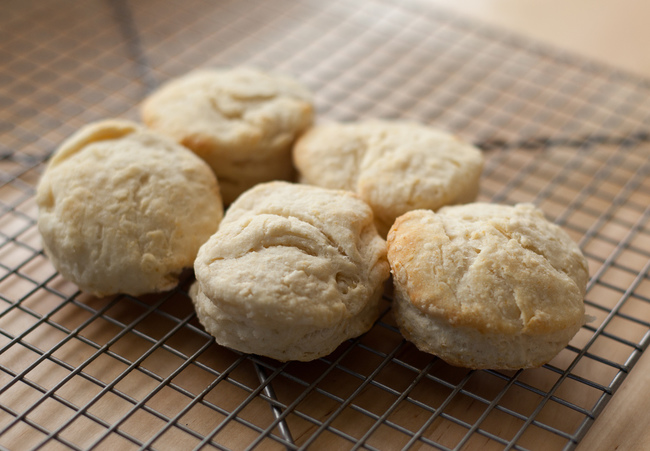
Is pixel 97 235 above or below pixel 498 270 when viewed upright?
above

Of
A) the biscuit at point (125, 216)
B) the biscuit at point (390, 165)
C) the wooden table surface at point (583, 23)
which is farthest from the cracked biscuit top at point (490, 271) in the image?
the wooden table surface at point (583, 23)

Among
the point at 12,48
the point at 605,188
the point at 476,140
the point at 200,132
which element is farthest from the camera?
the point at 12,48

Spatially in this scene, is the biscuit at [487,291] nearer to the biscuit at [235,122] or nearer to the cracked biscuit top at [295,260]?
the cracked biscuit top at [295,260]

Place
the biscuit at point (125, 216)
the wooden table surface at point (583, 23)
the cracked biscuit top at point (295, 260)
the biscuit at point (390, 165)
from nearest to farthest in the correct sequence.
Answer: the cracked biscuit top at point (295, 260) < the biscuit at point (125, 216) < the biscuit at point (390, 165) < the wooden table surface at point (583, 23)

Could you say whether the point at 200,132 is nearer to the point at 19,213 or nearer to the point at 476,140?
the point at 19,213

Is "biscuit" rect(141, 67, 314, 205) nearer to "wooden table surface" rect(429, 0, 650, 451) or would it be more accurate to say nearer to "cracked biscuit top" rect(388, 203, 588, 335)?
"cracked biscuit top" rect(388, 203, 588, 335)

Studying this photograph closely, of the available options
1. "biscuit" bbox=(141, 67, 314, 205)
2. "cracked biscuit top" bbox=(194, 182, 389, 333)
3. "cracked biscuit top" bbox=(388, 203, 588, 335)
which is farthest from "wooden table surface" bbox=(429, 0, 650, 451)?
"cracked biscuit top" bbox=(194, 182, 389, 333)

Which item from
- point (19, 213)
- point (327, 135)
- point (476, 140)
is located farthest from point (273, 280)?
point (476, 140)
